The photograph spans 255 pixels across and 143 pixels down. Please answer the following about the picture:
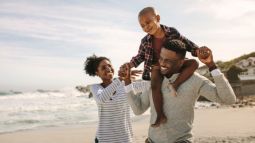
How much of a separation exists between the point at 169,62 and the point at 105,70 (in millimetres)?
1714

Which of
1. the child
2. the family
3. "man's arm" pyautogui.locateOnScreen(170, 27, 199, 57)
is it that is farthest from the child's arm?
"man's arm" pyautogui.locateOnScreen(170, 27, 199, 57)

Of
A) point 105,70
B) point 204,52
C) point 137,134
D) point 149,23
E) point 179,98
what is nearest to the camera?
point 204,52

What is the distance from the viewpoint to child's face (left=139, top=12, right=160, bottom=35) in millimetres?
3723

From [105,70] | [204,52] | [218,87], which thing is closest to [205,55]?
[204,52]

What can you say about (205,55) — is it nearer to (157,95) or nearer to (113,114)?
(157,95)

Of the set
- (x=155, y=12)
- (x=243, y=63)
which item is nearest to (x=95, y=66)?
(x=155, y=12)

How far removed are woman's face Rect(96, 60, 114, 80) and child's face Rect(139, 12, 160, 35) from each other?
0.98m

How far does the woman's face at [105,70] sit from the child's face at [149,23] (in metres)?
0.98

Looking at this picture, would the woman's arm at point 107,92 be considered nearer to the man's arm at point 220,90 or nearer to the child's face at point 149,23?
the child's face at point 149,23

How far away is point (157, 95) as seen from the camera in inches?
122

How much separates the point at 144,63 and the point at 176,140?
113cm

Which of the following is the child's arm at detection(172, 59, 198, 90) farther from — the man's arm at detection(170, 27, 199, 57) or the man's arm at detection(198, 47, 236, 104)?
the man's arm at detection(170, 27, 199, 57)

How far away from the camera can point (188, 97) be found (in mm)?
2998

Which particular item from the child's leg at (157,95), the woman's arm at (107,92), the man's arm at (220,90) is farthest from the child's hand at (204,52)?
the woman's arm at (107,92)
